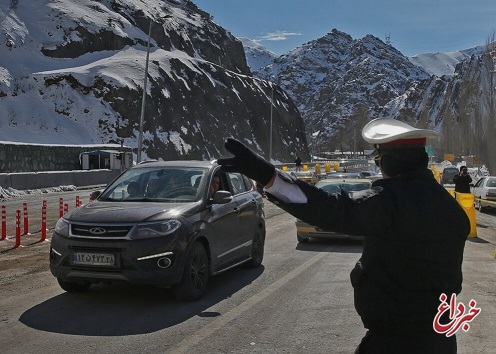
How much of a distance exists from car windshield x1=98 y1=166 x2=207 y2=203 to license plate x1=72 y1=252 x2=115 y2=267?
3.90ft

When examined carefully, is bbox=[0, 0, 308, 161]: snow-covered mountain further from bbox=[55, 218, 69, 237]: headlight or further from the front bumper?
the front bumper

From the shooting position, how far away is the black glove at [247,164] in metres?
2.25

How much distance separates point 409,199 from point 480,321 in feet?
15.1

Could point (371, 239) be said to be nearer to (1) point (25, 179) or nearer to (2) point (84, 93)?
(1) point (25, 179)

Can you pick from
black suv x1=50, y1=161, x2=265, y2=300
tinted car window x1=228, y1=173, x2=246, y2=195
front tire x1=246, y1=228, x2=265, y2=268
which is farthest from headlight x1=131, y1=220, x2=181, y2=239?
front tire x1=246, y1=228, x2=265, y2=268

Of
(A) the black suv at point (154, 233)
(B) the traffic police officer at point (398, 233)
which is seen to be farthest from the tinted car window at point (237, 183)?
(B) the traffic police officer at point (398, 233)

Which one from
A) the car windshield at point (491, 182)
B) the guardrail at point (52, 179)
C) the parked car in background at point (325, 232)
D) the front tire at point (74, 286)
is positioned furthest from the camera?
the guardrail at point (52, 179)

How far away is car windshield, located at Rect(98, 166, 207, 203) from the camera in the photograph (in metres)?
7.78

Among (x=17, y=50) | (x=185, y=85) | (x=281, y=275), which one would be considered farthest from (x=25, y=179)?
(x=185, y=85)

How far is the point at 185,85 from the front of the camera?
80.8 meters

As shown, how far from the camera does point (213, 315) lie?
255 inches

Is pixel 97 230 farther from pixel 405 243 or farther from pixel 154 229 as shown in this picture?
pixel 405 243

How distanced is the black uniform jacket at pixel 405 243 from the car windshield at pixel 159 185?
533 cm

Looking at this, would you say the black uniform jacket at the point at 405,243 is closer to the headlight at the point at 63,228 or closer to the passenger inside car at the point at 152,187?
the headlight at the point at 63,228
